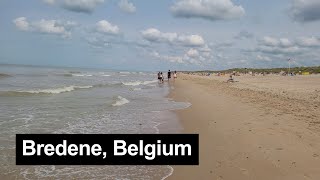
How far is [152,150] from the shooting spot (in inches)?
316

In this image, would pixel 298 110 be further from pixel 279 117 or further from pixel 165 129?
pixel 165 129

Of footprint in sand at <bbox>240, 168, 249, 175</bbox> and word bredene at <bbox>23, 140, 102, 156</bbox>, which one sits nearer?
footprint in sand at <bbox>240, 168, 249, 175</bbox>

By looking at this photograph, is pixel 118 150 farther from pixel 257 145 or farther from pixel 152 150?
pixel 257 145

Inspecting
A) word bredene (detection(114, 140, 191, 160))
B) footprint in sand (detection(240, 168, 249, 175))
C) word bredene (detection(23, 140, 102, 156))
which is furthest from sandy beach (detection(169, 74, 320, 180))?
word bredene (detection(23, 140, 102, 156))

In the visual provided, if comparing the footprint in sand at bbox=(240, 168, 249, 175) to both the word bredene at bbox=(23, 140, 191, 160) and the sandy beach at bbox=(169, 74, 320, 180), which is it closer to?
the sandy beach at bbox=(169, 74, 320, 180)

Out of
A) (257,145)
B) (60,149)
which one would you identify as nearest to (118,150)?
(60,149)

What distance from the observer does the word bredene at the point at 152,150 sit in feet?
25.4

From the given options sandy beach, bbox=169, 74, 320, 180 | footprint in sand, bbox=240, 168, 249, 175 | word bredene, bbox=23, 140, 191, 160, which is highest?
word bredene, bbox=23, 140, 191, 160

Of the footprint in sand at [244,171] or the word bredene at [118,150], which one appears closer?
the footprint in sand at [244,171]

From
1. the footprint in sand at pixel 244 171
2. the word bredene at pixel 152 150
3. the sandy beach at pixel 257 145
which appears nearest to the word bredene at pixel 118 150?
the word bredene at pixel 152 150

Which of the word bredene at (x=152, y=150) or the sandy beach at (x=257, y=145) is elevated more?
the word bredene at (x=152, y=150)

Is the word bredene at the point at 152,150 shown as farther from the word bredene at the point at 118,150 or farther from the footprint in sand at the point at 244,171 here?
the footprint in sand at the point at 244,171

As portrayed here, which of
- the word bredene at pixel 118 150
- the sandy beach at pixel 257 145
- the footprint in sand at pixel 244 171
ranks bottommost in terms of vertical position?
the footprint in sand at pixel 244 171

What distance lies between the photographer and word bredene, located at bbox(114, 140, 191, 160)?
7.75 metres
